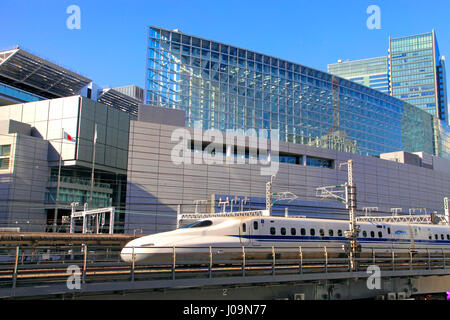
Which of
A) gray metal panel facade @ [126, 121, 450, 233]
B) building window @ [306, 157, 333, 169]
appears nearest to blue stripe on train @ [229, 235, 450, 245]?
gray metal panel facade @ [126, 121, 450, 233]

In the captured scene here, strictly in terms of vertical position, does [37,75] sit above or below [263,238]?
above

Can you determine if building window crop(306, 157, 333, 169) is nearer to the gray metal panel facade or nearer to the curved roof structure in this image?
the gray metal panel facade

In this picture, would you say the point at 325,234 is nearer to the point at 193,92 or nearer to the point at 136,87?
the point at 193,92

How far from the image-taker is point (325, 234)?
3095 centimetres

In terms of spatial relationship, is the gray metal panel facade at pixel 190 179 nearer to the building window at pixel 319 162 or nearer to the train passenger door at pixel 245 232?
the building window at pixel 319 162

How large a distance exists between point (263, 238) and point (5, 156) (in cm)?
4995

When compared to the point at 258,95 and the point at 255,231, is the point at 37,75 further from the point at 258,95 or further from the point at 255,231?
the point at 255,231

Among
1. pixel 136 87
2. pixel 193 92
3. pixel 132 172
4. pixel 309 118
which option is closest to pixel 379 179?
pixel 309 118

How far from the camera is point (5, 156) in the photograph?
62.4 meters

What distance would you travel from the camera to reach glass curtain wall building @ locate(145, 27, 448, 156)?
81.8m

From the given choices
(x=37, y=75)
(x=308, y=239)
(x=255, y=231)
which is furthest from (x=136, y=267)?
(x=37, y=75)

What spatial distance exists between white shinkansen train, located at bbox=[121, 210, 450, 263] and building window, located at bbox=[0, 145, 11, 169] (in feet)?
152

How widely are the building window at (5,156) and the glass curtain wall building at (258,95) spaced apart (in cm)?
2528

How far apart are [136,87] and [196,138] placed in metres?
76.3
